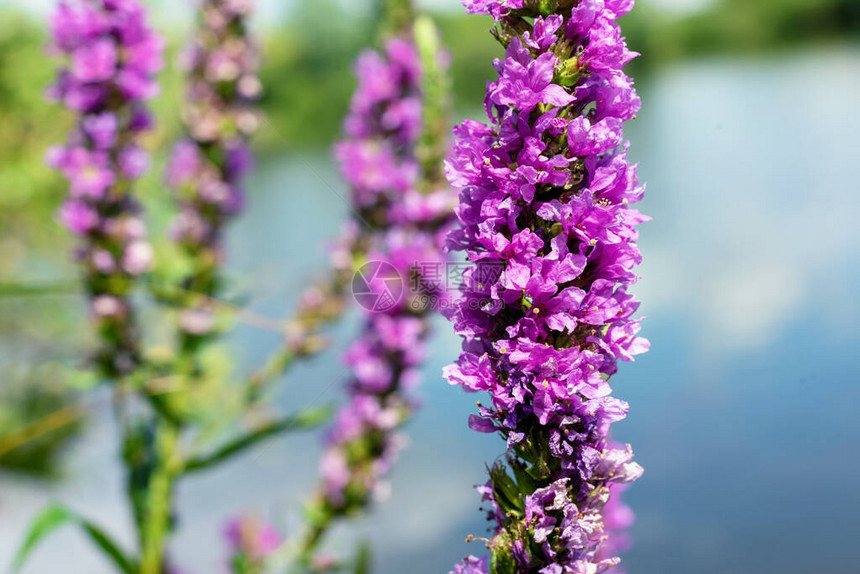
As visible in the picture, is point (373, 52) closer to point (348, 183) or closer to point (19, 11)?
point (348, 183)

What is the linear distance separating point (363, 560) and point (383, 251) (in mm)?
1581

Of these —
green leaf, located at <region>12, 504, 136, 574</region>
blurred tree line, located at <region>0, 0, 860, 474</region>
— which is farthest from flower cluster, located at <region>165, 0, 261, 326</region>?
green leaf, located at <region>12, 504, 136, 574</region>

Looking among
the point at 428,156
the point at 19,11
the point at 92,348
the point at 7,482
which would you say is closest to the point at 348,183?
the point at 428,156

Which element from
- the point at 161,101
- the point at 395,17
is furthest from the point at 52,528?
the point at 161,101

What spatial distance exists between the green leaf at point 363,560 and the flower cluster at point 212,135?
4.53 feet

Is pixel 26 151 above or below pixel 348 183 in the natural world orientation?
above

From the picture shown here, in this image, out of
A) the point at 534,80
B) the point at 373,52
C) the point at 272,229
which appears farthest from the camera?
the point at 272,229

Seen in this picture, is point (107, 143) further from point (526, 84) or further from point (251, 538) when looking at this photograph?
point (526, 84)

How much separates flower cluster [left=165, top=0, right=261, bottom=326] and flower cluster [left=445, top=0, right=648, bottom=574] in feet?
8.28

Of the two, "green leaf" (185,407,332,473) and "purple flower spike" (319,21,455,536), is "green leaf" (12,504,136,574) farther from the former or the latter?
"purple flower spike" (319,21,455,536)

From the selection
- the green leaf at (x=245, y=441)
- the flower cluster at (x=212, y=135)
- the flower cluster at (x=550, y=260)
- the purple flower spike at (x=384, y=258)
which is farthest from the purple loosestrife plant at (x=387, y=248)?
the flower cluster at (x=550, y=260)

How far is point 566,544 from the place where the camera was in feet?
4.34

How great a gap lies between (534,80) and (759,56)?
19.6 m

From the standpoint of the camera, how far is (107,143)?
10.5 ft
